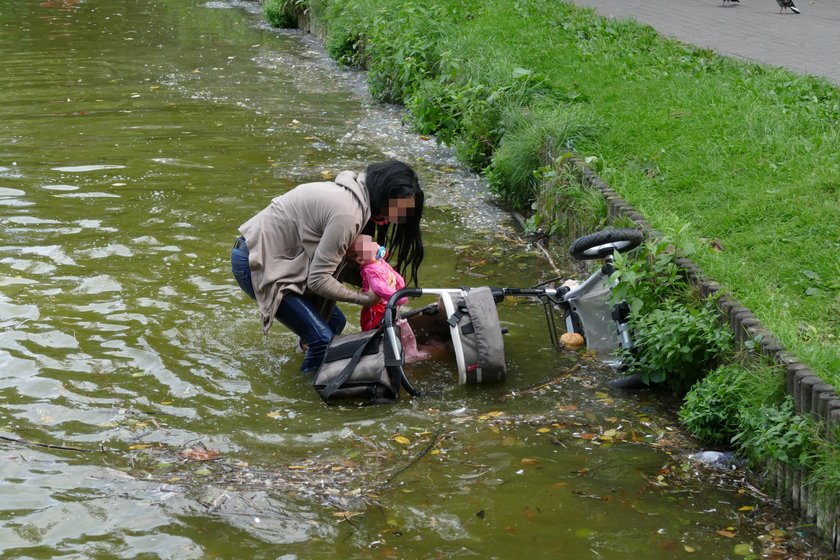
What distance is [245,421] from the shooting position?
5.93 meters

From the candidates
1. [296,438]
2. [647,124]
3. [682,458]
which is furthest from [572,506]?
[647,124]

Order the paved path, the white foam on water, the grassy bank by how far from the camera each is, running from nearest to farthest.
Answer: the grassy bank < the white foam on water < the paved path

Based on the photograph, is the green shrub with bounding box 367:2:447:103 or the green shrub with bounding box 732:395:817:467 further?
the green shrub with bounding box 367:2:447:103

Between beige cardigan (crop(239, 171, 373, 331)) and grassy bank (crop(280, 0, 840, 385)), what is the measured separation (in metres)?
2.09

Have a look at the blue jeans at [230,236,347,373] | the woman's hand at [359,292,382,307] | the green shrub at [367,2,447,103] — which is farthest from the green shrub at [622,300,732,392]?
the green shrub at [367,2,447,103]

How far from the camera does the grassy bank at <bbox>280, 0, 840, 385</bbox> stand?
6.37 metres

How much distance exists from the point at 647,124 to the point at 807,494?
502 cm

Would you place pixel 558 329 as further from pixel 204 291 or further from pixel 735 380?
pixel 204 291

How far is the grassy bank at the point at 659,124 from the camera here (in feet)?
20.9

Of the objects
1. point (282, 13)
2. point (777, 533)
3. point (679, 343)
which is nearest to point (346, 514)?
point (777, 533)

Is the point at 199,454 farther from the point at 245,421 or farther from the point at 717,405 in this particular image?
the point at 717,405

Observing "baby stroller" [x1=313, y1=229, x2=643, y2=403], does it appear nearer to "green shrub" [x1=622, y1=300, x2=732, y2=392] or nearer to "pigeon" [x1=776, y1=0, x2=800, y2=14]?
"green shrub" [x1=622, y1=300, x2=732, y2=392]

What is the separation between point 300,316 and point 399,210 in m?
0.84

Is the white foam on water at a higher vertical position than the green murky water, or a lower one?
lower
